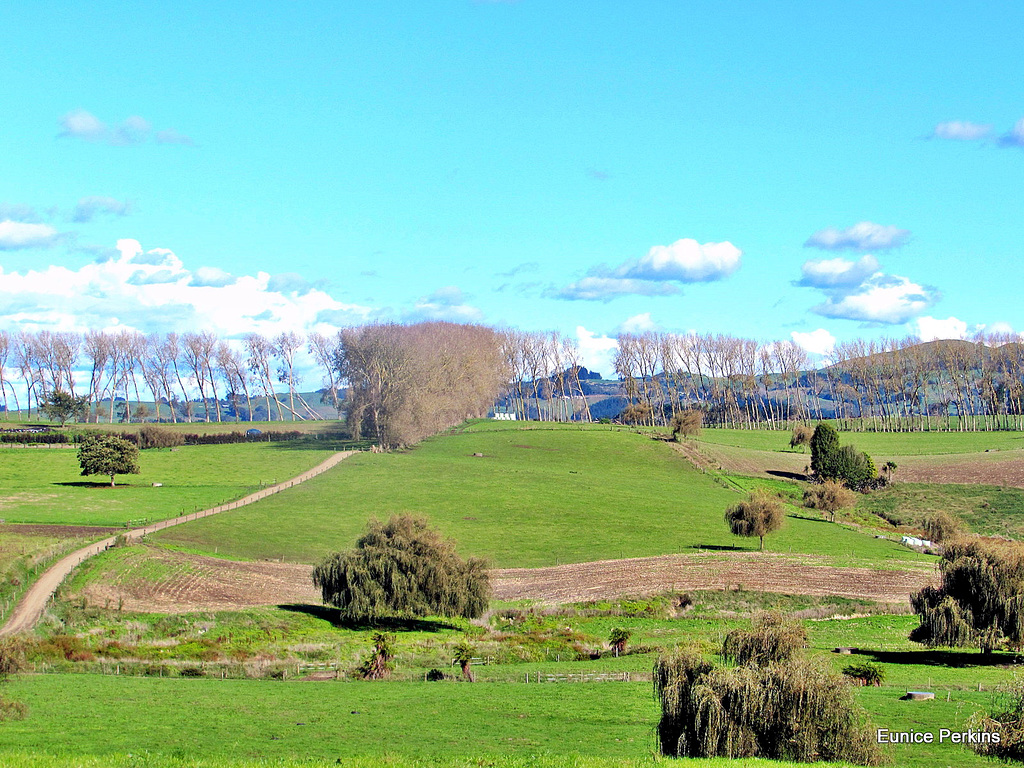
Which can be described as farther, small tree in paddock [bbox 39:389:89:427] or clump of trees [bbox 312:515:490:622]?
small tree in paddock [bbox 39:389:89:427]

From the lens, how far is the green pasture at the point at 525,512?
6925 centimetres

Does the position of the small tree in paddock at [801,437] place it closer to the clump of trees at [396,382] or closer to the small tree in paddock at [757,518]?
the clump of trees at [396,382]

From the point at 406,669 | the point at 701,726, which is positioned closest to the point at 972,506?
the point at 406,669

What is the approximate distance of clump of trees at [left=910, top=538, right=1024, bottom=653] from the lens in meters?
39.3

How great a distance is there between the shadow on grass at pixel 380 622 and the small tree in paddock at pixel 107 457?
160 ft

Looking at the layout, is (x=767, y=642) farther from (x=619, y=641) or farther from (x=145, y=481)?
(x=145, y=481)

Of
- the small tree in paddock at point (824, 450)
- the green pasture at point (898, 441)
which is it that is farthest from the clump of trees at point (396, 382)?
the small tree in paddock at point (824, 450)

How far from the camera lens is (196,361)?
18175 centimetres

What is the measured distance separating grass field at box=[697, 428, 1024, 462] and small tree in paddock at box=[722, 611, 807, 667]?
Answer: 373 feet

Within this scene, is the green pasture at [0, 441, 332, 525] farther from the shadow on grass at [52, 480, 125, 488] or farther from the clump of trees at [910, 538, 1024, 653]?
the clump of trees at [910, 538, 1024, 653]

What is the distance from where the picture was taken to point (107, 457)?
301 feet

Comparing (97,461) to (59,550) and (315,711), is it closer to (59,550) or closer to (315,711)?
(59,550)

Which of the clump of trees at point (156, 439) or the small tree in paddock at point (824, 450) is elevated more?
the clump of trees at point (156, 439)

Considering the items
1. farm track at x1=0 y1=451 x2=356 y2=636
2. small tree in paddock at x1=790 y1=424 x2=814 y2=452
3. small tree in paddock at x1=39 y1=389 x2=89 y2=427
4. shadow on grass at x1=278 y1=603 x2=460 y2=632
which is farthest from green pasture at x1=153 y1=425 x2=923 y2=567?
small tree in paddock at x1=39 y1=389 x2=89 y2=427
